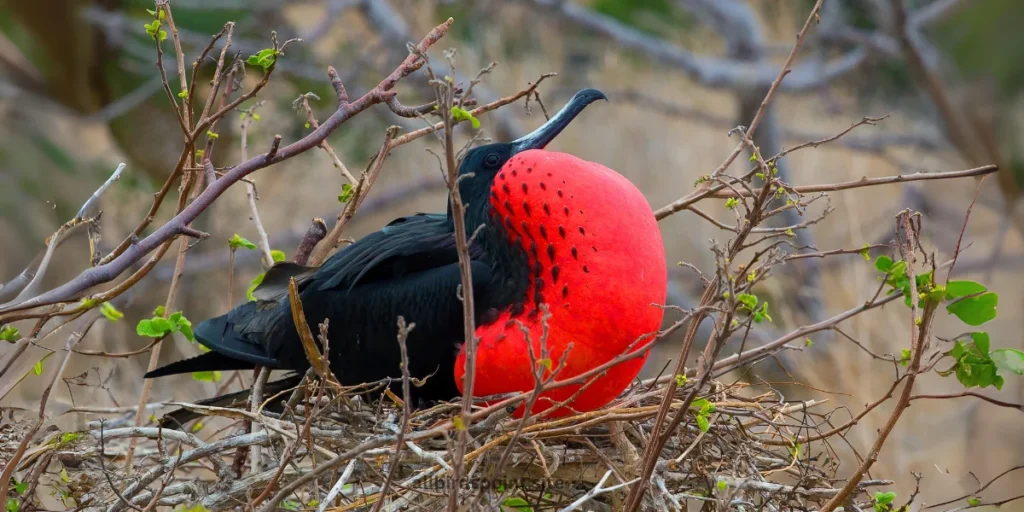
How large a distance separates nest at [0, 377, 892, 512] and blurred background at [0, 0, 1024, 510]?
1.96 metres

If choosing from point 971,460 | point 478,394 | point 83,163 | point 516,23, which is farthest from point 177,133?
point 478,394

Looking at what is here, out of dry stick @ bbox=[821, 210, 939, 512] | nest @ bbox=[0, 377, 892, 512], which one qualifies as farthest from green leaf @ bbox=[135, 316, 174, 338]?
dry stick @ bbox=[821, 210, 939, 512]

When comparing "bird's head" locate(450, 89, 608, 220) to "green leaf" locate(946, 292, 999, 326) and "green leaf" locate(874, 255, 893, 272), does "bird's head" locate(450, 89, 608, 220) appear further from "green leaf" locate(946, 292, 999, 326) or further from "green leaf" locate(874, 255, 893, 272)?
"green leaf" locate(946, 292, 999, 326)

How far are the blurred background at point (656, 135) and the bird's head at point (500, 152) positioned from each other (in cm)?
200

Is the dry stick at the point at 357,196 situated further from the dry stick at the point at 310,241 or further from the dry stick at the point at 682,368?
the dry stick at the point at 682,368

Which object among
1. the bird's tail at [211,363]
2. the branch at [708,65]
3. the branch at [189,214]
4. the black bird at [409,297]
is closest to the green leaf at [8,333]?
the branch at [189,214]

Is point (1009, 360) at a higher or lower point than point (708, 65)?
lower

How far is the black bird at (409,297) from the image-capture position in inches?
58.3

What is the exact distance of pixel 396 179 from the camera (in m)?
6.86

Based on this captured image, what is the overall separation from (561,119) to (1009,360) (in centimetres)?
70

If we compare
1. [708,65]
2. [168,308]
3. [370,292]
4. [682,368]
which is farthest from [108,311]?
[708,65]

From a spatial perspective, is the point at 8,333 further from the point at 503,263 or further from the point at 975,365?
the point at 975,365

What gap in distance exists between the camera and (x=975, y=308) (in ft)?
4.15

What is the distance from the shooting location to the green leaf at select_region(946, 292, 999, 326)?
4.13 ft
